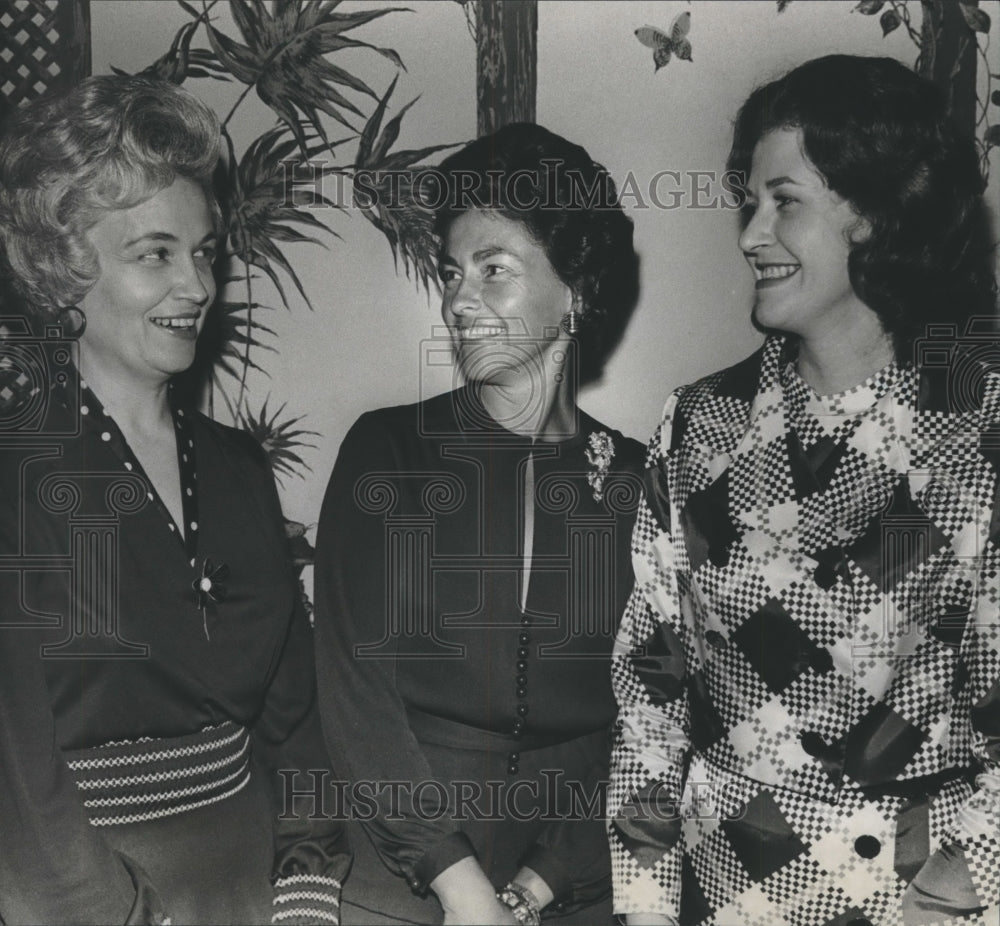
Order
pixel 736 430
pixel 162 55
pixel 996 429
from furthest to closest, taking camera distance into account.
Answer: pixel 162 55
pixel 736 430
pixel 996 429

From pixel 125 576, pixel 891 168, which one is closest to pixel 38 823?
pixel 125 576

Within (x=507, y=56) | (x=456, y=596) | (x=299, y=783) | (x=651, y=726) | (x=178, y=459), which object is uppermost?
(x=507, y=56)

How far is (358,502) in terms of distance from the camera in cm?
129

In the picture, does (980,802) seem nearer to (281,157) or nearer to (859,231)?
(859,231)

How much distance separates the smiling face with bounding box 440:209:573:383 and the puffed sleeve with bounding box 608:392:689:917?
8.1 inches

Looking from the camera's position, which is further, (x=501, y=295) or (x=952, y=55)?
(x=952, y=55)

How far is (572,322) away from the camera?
130 centimetres

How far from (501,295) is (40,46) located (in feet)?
2.12

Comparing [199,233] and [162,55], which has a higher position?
[162,55]

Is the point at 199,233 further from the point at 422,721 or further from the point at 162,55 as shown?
the point at 422,721

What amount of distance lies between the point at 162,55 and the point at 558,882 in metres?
1.08

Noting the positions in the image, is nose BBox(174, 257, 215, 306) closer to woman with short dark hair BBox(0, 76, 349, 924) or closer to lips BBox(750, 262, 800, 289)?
woman with short dark hair BBox(0, 76, 349, 924)

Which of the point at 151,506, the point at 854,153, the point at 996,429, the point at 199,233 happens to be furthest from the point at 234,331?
the point at 996,429

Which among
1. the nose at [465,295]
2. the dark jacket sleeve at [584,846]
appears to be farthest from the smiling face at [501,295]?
the dark jacket sleeve at [584,846]
